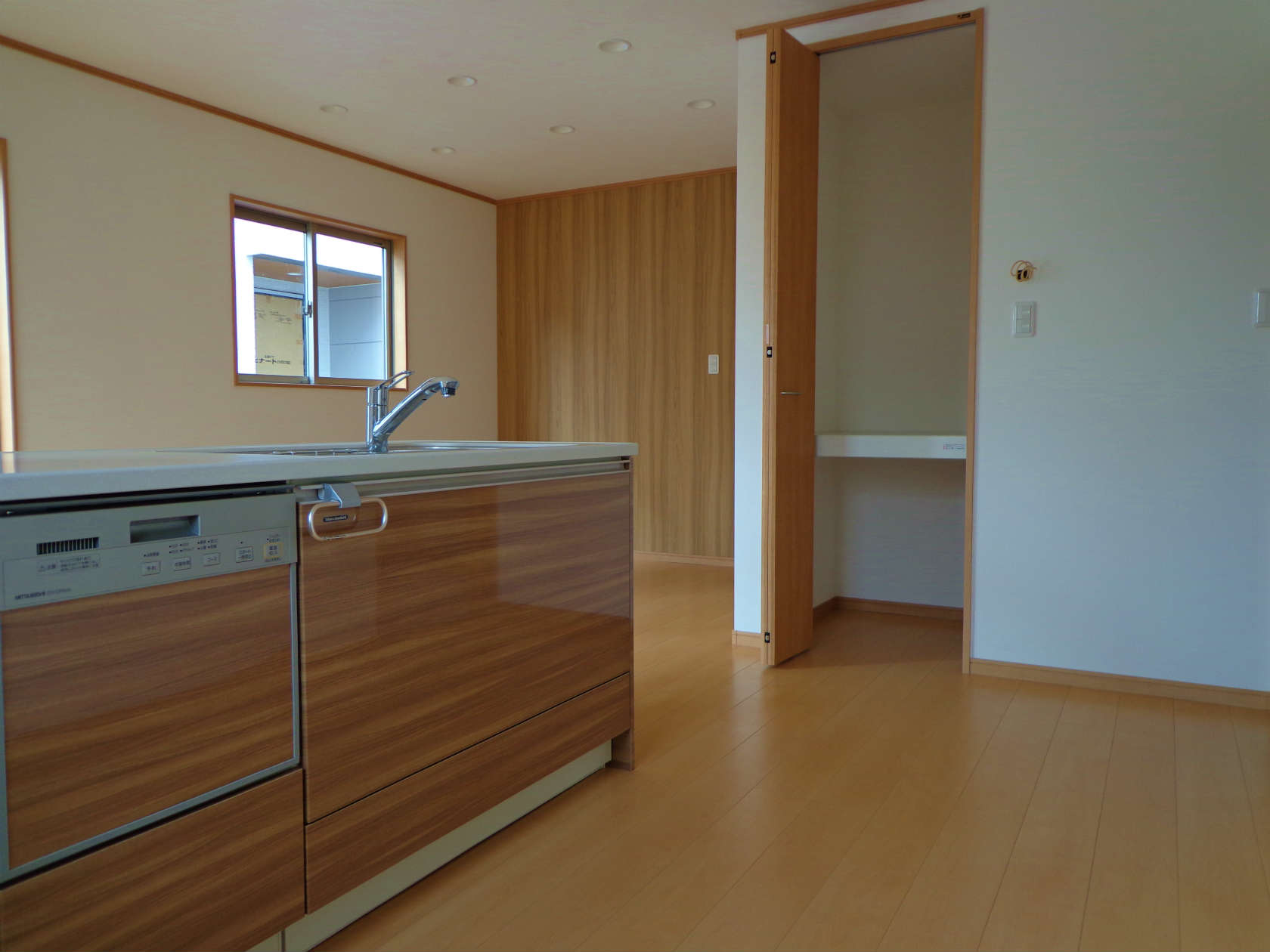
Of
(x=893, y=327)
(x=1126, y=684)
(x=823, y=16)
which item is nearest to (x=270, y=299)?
(x=823, y=16)

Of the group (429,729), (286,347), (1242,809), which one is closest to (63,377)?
(286,347)

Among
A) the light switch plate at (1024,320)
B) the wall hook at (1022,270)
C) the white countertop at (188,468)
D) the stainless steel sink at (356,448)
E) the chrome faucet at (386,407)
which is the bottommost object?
the white countertop at (188,468)

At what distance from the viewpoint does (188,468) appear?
4.01 feet

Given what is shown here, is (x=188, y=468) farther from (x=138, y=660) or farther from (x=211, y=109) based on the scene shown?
(x=211, y=109)

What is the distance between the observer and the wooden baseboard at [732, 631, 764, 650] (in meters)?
3.52

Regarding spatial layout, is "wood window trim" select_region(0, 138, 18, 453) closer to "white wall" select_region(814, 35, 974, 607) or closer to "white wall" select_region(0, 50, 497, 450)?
"white wall" select_region(0, 50, 497, 450)

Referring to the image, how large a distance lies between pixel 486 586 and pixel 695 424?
3.87 metres

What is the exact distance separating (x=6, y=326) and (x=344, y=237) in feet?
6.60

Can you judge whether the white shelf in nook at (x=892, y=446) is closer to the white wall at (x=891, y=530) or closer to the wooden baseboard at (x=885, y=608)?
the white wall at (x=891, y=530)

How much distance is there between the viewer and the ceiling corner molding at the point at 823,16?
3.24 m

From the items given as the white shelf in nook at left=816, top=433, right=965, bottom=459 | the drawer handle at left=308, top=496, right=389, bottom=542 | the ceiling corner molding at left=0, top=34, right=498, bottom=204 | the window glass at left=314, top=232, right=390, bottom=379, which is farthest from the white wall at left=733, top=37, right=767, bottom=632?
the window glass at left=314, top=232, right=390, bottom=379

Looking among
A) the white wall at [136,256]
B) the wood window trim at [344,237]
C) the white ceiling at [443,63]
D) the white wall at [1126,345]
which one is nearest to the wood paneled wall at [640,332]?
the white ceiling at [443,63]

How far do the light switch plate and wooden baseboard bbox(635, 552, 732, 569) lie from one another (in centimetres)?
264

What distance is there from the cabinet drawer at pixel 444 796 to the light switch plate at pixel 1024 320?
6.38ft
